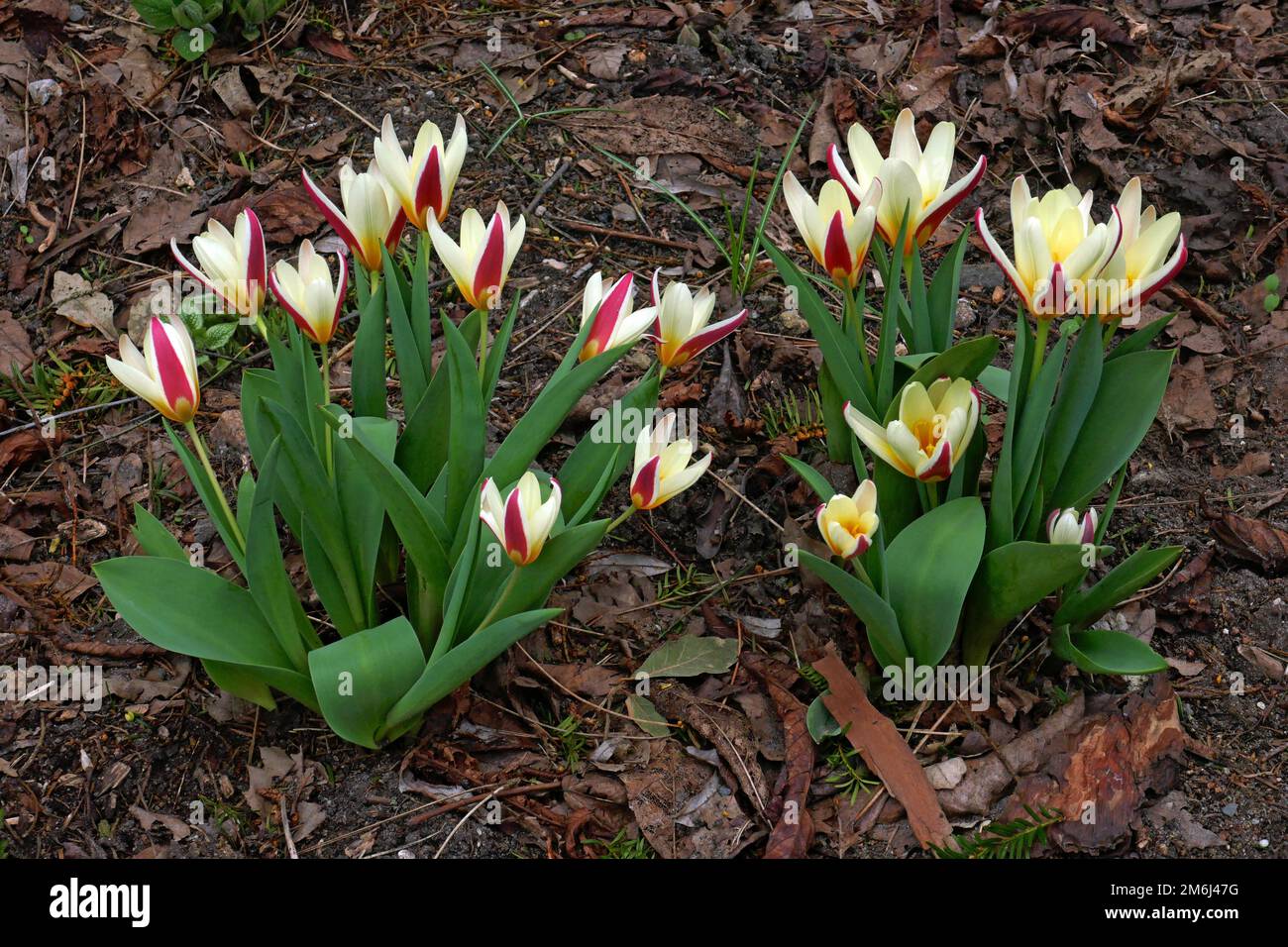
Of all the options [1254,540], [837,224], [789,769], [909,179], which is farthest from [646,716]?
[1254,540]

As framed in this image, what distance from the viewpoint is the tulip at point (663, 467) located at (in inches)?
76.8

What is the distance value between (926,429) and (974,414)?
84 millimetres

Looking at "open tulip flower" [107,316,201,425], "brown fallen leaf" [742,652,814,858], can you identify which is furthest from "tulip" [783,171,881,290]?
"open tulip flower" [107,316,201,425]

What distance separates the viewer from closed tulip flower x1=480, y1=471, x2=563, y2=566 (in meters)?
1.81

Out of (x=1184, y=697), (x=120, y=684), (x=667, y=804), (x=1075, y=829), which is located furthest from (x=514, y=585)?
(x=1184, y=697)

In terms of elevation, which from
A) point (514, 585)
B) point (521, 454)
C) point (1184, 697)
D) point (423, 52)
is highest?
point (423, 52)

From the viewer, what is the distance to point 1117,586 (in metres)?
2.19

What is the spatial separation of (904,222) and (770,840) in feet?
3.71

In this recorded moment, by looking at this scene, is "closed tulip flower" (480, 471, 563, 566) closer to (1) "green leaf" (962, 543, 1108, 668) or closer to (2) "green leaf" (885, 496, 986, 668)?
(2) "green leaf" (885, 496, 986, 668)

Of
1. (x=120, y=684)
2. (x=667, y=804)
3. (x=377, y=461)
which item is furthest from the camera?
(x=120, y=684)

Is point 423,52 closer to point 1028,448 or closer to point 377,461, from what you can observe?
point 377,461

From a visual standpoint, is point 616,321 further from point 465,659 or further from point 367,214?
point 465,659

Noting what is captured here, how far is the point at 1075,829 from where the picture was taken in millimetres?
2072

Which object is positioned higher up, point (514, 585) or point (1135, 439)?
point (1135, 439)
